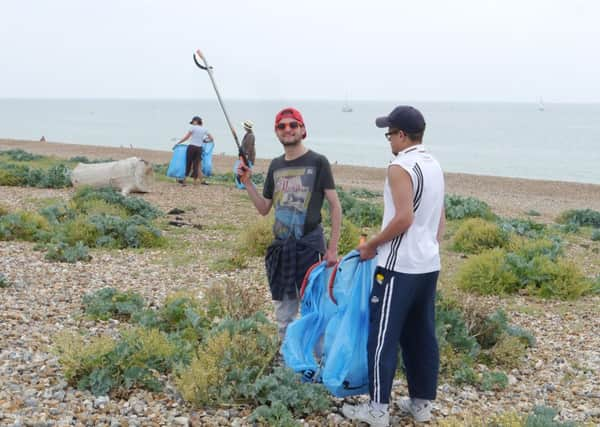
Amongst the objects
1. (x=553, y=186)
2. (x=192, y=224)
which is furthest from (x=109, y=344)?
(x=553, y=186)

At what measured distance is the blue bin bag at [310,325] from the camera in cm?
427

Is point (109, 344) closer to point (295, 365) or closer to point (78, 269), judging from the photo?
point (295, 365)

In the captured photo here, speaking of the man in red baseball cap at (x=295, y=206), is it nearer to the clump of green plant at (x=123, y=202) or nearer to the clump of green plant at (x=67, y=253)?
the clump of green plant at (x=67, y=253)

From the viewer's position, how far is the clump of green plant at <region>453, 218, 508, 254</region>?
32.7ft

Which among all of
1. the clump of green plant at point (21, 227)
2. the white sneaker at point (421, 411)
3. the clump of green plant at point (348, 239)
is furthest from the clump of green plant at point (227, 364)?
the clump of green plant at point (21, 227)

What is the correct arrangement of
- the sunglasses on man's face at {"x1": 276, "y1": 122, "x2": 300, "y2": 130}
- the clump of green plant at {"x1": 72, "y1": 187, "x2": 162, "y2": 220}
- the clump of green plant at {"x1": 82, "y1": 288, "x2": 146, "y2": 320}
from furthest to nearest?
the clump of green plant at {"x1": 72, "y1": 187, "x2": 162, "y2": 220}, the clump of green plant at {"x1": 82, "y1": 288, "x2": 146, "y2": 320}, the sunglasses on man's face at {"x1": 276, "y1": 122, "x2": 300, "y2": 130}

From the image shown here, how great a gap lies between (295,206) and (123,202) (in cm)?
758

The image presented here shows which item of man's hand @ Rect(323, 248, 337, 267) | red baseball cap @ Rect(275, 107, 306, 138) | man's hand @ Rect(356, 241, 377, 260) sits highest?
red baseball cap @ Rect(275, 107, 306, 138)

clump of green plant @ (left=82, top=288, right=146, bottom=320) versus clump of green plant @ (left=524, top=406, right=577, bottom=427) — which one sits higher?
clump of green plant @ (left=524, top=406, right=577, bottom=427)

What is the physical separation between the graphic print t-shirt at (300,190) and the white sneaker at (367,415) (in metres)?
1.17

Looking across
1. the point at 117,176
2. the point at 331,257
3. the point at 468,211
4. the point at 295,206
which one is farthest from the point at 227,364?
the point at 117,176

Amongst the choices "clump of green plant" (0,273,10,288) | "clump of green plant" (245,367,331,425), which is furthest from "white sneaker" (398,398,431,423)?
"clump of green plant" (0,273,10,288)

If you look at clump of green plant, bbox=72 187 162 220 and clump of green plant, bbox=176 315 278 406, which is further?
clump of green plant, bbox=72 187 162 220

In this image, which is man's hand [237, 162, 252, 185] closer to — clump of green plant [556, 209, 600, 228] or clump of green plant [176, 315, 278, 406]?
clump of green plant [176, 315, 278, 406]
